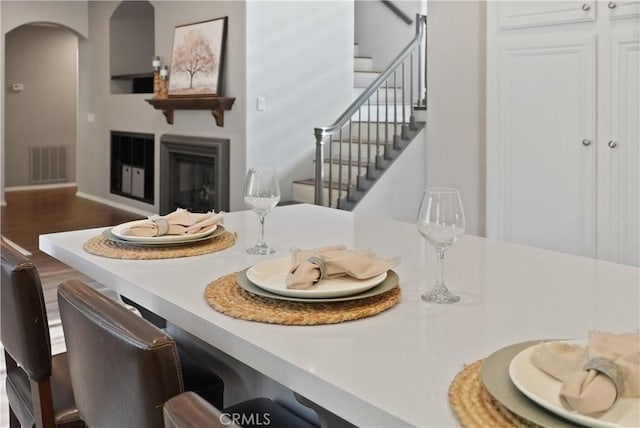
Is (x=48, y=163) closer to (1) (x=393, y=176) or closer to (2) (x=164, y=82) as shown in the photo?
(2) (x=164, y=82)

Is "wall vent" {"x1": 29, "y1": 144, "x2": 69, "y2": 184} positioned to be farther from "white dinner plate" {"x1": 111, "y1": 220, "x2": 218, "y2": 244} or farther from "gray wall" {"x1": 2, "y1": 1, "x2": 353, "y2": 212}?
"white dinner plate" {"x1": 111, "y1": 220, "x2": 218, "y2": 244}

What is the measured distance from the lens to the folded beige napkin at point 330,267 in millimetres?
1199

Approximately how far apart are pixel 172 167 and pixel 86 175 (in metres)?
2.81

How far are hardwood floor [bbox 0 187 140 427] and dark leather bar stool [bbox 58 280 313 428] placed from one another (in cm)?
279

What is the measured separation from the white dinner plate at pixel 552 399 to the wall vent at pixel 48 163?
1082 centimetres

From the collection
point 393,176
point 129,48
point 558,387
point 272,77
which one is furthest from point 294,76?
point 558,387

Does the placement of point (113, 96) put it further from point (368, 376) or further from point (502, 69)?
point (368, 376)

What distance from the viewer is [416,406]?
778 millimetres

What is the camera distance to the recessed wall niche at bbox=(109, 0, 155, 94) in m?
8.28

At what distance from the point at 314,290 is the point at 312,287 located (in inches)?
1.1

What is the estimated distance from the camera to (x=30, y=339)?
131cm

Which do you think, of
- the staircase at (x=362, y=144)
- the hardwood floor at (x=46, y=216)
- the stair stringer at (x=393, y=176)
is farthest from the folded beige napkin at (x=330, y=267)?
the hardwood floor at (x=46, y=216)

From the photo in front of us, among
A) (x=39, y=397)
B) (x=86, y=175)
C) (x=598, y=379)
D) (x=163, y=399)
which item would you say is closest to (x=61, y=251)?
(x=39, y=397)
